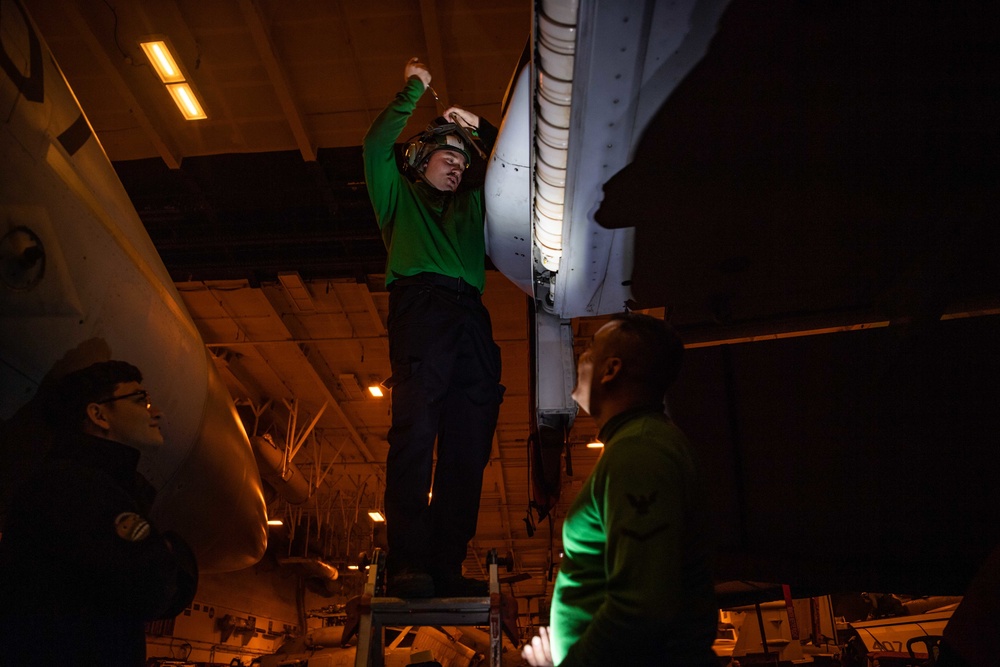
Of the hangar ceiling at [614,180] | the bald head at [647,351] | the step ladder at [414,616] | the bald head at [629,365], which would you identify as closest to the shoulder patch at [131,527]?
the step ladder at [414,616]

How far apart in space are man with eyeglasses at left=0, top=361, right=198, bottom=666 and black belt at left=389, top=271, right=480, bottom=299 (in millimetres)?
1561

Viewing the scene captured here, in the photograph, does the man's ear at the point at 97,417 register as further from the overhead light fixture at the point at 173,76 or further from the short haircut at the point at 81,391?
the overhead light fixture at the point at 173,76

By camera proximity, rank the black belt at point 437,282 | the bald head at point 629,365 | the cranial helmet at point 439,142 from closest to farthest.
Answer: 1. the bald head at point 629,365
2. the black belt at point 437,282
3. the cranial helmet at point 439,142

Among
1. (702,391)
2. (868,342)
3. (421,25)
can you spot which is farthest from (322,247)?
(868,342)

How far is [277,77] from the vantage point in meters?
7.52

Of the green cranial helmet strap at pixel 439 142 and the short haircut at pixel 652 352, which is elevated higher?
the green cranial helmet strap at pixel 439 142

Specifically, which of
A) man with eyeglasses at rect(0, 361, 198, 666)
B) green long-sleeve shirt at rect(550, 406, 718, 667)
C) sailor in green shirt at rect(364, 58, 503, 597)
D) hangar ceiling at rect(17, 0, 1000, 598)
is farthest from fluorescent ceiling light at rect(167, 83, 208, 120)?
green long-sleeve shirt at rect(550, 406, 718, 667)

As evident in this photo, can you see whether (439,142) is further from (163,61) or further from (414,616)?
(163,61)

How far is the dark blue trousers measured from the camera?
2.81m

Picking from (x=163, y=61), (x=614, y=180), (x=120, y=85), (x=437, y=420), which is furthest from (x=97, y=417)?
(x=120, y=85)

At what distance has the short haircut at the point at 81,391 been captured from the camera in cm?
258

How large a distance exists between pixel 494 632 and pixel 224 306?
10.9 m

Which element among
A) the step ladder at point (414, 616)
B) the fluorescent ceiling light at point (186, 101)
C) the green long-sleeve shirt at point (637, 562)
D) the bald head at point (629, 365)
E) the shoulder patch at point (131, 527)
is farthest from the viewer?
the fluorescent ceiling light at point (186, 101)

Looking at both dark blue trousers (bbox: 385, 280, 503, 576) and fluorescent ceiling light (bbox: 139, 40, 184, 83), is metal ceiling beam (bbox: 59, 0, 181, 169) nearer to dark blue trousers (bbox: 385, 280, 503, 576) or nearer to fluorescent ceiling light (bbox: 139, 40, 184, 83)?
fluorescent ceiling light (bbox: 139, 40, 184, 83)
